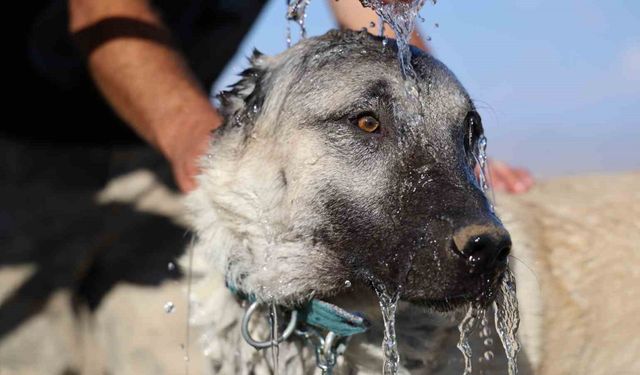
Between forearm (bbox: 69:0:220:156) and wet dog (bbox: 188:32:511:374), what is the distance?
427mm

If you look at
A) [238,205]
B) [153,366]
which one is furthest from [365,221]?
[153,366]

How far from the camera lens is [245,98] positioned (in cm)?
361

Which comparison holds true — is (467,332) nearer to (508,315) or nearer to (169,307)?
(508,315)

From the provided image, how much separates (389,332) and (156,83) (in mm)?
1645

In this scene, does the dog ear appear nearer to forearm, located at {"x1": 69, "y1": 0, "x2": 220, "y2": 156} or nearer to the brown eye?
forearm, located at {"x1": 69, "y1": 0, "x2": 220, "y2": 156}

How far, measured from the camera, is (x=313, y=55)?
3.43 metres

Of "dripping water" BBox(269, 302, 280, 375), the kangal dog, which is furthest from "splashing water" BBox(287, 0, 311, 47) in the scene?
"dripping water" BBox(269, 302, 280, 375)

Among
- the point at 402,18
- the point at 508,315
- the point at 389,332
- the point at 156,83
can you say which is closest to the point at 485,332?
the point at 508,315

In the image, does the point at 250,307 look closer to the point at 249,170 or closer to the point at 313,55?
the point at 249,170

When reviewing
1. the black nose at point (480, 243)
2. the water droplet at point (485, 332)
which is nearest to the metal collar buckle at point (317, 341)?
the water droplet at point (485, 332)

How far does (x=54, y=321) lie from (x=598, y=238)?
260 cm

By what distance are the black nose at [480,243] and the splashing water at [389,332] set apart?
276 mm

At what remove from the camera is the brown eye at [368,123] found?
10.4ft

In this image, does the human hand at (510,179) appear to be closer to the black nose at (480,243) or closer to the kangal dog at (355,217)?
A: the kangal dog at (355,217)
